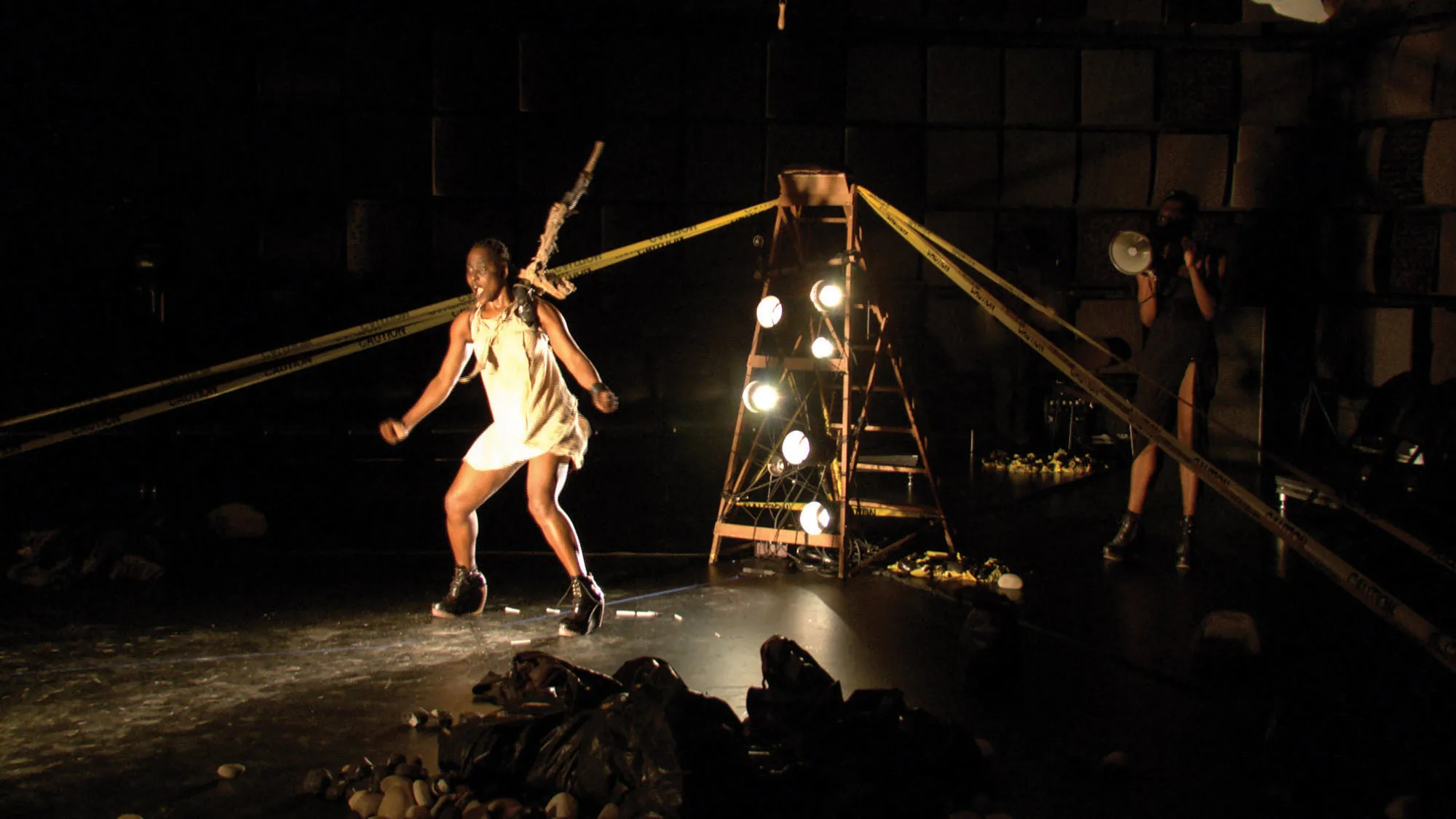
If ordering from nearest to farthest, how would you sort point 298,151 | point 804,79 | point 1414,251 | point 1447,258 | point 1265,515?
point 1265,515 < point 1447,258 < point 1414,251 < point 298,151 < point 804,79

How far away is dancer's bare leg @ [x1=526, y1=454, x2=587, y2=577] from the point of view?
5.72m

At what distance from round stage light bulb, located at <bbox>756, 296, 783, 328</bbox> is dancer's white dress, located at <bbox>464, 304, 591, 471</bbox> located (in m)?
1.65

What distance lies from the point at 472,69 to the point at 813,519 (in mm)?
6187

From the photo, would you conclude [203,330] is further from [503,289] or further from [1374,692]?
[1374,692]

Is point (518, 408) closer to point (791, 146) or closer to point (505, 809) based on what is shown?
point (505, 809)

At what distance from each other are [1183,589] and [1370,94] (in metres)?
6.42

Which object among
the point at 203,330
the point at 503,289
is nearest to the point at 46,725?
the point at 503,289

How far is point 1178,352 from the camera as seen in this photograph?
710 centimetres

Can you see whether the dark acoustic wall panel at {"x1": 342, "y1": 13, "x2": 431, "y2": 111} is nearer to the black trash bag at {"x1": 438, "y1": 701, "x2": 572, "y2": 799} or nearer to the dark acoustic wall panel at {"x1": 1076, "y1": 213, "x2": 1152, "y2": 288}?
the dark acoustic wall panel at {"x1": 1076, "y1": 213, "x2": 1152, "y2": 288}

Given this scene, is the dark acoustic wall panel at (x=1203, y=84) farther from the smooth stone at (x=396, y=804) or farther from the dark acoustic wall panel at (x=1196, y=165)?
the smooth stone at (x=396, y=804)

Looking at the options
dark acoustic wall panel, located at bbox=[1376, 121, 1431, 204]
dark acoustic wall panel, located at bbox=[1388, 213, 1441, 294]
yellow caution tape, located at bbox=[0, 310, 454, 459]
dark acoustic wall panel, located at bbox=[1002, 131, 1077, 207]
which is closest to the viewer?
yellow caution tape, located at bbox=[0, 310, 454, 459]

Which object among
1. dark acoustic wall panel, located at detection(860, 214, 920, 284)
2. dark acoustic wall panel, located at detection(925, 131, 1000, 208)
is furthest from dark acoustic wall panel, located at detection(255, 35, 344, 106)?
dark acoustic wall panel, located at detection(925, 131, 1000, 208)

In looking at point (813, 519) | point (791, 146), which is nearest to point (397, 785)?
point (813, 519)

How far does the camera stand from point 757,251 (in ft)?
36.7
